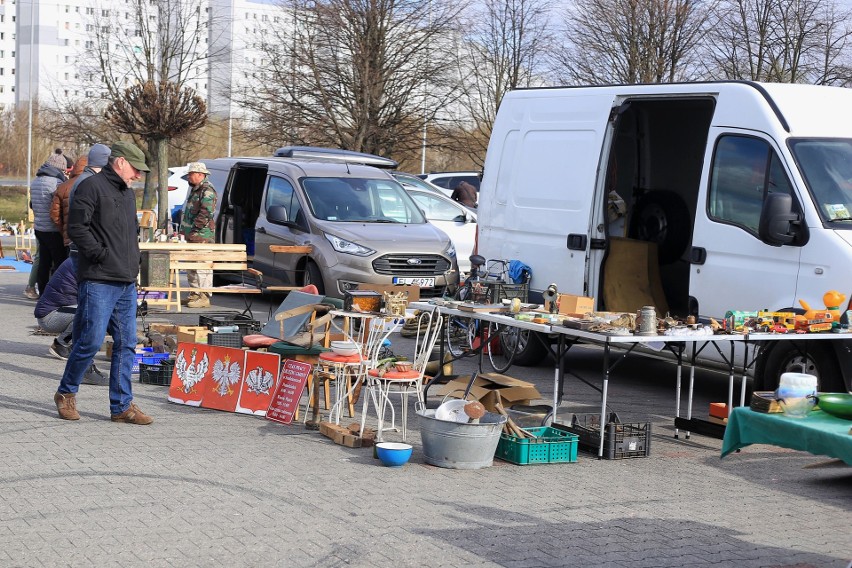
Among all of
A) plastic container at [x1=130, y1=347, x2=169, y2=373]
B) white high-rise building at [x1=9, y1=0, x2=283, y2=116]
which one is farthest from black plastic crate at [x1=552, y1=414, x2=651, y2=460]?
white high-rise building at [x1=9, y1=0, x2=283, y2=116]

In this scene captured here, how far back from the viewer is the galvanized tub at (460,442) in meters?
7.55

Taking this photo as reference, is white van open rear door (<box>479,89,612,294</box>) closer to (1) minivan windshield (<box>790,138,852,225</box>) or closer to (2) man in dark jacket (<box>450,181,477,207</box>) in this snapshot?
(1) minivan windshield (<box>790,138,852,225</box>)

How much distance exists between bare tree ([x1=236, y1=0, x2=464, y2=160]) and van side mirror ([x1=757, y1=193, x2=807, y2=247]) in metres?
23.3

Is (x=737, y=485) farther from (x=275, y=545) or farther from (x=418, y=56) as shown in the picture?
(x=418, y=56)

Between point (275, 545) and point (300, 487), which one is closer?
point (275, 545)

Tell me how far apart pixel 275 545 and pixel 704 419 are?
4883 millimetres

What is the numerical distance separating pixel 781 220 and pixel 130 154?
16.7 ft

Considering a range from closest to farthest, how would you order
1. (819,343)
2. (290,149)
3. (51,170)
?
(819,343), (51,170), (290,149)

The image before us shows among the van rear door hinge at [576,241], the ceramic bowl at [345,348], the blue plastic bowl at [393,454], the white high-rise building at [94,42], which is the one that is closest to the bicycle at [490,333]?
the van rear door hinge at [576,241]

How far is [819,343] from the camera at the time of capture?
352 inches

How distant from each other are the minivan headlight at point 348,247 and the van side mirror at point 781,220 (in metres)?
6.60

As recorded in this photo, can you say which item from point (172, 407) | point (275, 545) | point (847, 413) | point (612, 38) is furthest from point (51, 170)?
point (612, 38)

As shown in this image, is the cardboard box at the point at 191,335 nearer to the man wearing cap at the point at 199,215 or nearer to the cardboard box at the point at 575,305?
the cardboard box at the point at 575,305

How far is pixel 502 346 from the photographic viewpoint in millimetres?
12562
